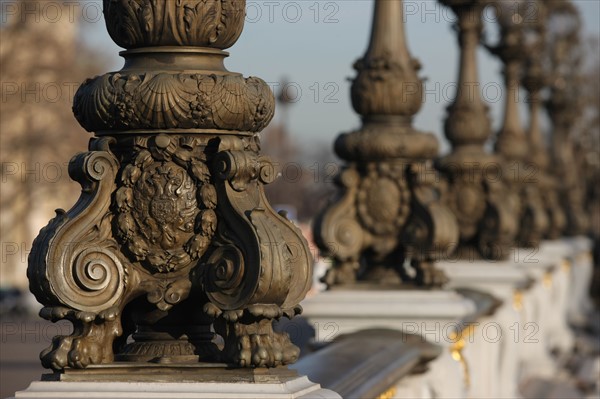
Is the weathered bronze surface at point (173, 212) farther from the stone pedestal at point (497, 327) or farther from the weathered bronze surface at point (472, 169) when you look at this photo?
the weathered bronze surface at point (472, 169)

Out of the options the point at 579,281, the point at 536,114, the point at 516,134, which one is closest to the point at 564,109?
the point at 579,281

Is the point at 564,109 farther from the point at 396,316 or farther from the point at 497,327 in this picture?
the point at 396,316

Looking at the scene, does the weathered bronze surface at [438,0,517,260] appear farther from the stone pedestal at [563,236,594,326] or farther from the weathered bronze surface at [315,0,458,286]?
the stone pedestal at [563,236,594,326]

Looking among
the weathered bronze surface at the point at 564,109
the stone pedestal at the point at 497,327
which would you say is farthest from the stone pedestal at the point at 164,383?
the weathered bronze surface at the point at 564,109

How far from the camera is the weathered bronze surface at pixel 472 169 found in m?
17.4

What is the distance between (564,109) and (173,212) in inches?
1605

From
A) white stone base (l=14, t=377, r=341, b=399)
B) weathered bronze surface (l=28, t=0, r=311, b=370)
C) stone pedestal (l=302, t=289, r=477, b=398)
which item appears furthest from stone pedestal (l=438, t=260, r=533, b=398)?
white stone base (l=14, t=377, r=341, b=399)

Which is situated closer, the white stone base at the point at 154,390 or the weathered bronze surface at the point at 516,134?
the white stone base at the point at 154,390

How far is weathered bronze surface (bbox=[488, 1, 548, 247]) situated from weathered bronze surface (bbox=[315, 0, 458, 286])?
11.3 metres

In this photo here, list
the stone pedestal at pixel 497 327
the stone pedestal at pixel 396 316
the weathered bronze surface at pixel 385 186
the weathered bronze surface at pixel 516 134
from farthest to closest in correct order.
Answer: the weathered bronze surface at pixel 516 134
the stone pedestal at pixel 497 327
the weathered bronze surface at pixel 385 186
the stone pedestal at pixel 396 316

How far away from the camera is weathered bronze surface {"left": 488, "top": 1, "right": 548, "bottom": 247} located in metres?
23.7

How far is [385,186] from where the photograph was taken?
11711 millimetres

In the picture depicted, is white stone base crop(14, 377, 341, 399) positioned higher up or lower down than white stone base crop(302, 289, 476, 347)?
higher up

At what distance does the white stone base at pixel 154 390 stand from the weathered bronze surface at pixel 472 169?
11.5 metres
